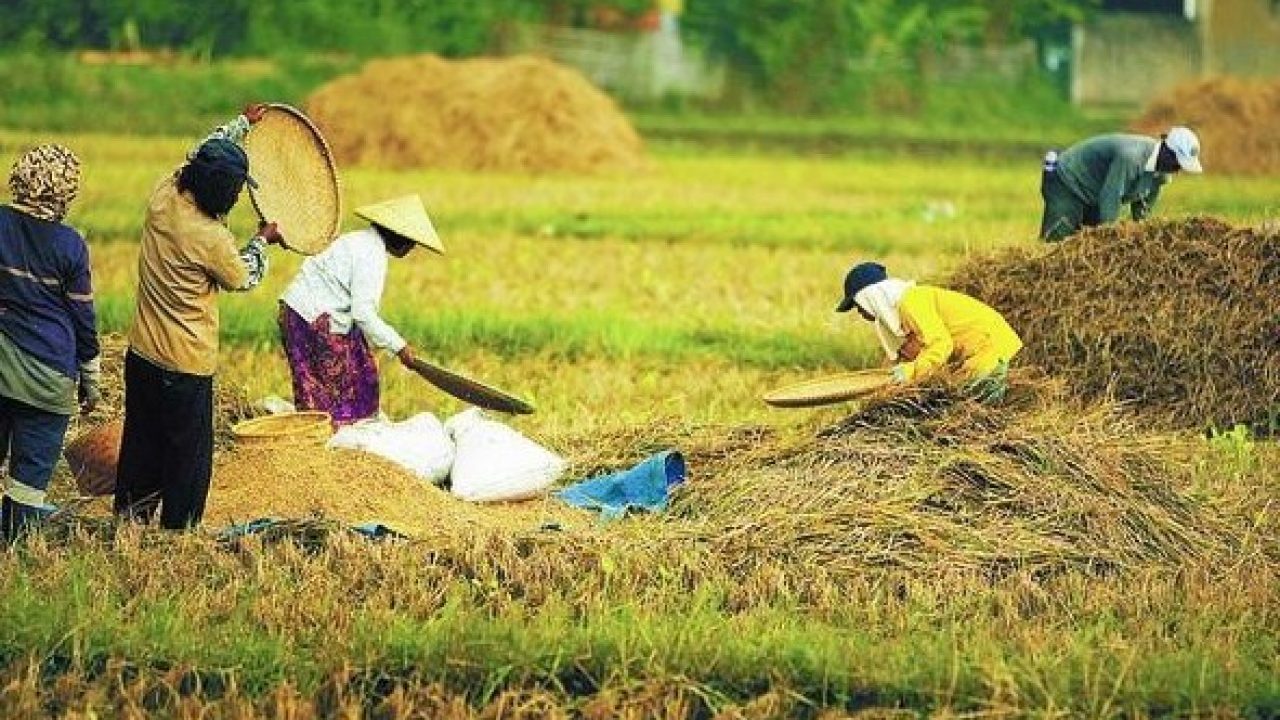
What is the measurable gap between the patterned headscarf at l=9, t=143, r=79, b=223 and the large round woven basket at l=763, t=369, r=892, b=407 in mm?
2322

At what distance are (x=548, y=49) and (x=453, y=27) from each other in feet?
4.84

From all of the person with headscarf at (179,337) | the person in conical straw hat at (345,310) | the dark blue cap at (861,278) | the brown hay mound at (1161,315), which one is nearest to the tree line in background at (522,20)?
the brown hay mound at (1161,315)

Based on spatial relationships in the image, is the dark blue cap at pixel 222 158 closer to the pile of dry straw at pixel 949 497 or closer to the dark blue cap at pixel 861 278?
the pile of dry straw at pixel 949 497

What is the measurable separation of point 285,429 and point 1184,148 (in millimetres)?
4797

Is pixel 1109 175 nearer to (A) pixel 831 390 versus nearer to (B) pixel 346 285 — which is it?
(A) pixel 831 390

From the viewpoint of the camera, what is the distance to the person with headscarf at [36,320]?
6609 mm

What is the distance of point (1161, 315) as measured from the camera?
9492 mm

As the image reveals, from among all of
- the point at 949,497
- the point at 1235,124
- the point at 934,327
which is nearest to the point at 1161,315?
the point at 934,327

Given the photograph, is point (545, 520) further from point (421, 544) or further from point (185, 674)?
point (185, 674)

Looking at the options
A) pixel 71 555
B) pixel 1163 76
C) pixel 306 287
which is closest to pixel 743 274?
pixel 306 287

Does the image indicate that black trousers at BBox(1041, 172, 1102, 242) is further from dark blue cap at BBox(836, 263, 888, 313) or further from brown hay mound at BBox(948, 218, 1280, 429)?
dark blue cap at BBox(836, 263, 888, 313)

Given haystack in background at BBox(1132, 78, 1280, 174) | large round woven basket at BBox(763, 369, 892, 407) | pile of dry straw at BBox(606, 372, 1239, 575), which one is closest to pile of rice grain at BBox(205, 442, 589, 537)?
pile of dry straw at BBox(606, 372, 1239, 575)

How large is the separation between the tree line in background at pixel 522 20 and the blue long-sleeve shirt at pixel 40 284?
2551 centimetres

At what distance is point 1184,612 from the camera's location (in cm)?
614
